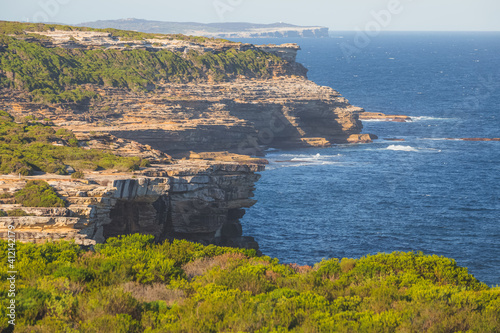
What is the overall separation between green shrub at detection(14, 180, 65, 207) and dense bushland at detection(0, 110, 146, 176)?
6.52 metres

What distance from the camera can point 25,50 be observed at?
112m

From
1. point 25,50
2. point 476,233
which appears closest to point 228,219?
point 476,233

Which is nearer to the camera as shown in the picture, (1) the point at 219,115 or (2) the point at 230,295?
(2) the point at 230,295

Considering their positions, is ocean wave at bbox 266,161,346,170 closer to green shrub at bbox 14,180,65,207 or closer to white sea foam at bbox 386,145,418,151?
white sea foam at bbox 386,145,418,151

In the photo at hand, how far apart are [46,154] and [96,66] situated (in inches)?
2457

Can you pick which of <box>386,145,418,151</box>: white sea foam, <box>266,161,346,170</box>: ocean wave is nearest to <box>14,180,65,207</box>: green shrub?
<box>266,161,346,170</box>: ocean wave

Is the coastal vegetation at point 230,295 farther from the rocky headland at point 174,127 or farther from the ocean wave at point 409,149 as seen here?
the ocean wave at point 409,149

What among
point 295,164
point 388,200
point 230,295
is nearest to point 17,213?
point 230,295

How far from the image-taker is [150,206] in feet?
172

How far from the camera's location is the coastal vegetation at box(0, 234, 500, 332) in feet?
77.7

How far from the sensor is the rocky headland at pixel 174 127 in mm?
47994

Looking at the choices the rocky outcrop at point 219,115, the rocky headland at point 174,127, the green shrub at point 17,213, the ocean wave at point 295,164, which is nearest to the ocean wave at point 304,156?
the ocean wave at point 295,164

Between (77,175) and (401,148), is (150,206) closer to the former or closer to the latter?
(77,175)

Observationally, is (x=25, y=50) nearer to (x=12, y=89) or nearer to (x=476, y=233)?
(x=12, y=89)
